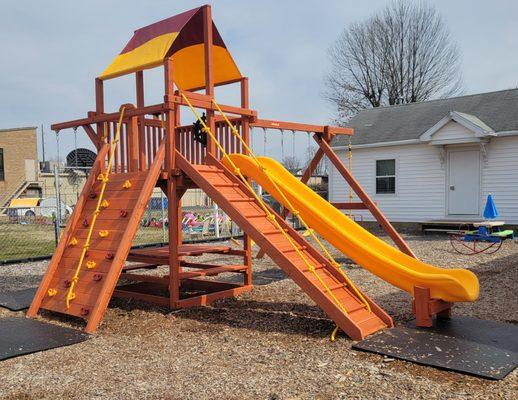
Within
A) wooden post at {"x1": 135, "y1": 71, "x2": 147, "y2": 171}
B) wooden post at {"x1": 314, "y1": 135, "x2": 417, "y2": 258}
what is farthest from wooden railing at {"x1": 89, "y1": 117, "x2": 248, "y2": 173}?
wooden post at {"x1": 314, "y1": 135, "x2": 417, "y2": 258}

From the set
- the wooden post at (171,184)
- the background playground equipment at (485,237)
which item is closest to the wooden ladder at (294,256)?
the wooden post at (171,184)

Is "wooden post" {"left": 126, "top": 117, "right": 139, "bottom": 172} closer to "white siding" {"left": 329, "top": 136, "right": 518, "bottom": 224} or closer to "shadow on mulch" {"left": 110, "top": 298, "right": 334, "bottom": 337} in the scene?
"shadow on mulch" {"left": 110, "top": 298, "right": 334, "bottom": 337}

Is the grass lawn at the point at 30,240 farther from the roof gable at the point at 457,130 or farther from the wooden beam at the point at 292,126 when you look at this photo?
the roof gable at the point at 457,130

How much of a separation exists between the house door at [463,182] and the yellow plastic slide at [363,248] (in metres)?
10.0

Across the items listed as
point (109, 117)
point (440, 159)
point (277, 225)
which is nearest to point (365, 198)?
point (277, 225)

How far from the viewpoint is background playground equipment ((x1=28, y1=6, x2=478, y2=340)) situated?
5199 millimetres

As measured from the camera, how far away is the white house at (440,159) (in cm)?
1455

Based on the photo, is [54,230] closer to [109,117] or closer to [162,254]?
[109,117]

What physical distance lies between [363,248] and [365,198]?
3.17m

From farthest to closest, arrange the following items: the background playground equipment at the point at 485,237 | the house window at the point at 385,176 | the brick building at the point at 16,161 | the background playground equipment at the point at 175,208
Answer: the brick building at the point at 16,161 → the house window at the point at 385,176 → the background playground equipment at the point at 485,237 → the background playground equipment at the point at 175,208

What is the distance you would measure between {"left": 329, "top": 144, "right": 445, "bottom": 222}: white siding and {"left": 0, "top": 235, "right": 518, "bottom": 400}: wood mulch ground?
965cm

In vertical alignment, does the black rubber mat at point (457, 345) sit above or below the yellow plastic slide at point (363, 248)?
below

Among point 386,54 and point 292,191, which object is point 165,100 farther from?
point 386,54

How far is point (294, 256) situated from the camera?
536cm
